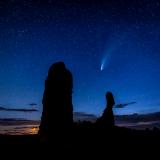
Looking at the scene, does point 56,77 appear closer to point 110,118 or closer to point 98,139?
point 98,139

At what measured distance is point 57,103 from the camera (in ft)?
80.6

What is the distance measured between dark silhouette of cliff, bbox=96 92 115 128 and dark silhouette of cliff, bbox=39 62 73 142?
15.1 meters

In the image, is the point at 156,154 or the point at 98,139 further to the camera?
the point at 98,139

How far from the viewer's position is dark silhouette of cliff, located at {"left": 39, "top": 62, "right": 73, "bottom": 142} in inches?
933

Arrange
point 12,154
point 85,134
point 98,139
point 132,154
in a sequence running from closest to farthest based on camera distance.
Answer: point 12,154 < point 132,154 < point 98,139 < point 85,134

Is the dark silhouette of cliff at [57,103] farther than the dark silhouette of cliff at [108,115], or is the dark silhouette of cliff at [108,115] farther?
the dark silhouette of cliff at [108,115]

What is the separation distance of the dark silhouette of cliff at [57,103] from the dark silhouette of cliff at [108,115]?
15.1 meters

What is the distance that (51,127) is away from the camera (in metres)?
23.5

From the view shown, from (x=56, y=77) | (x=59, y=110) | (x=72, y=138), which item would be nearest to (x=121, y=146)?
(x=72, y=138)

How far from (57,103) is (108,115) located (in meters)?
18.1

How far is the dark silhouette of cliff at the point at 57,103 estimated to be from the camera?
77.7 ft

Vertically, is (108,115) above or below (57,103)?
above

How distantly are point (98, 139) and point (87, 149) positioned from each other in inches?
206

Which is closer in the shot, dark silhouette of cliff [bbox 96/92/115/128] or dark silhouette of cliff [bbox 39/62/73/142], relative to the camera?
dark silhouette of cliff [bbox 39/62/73/142]
